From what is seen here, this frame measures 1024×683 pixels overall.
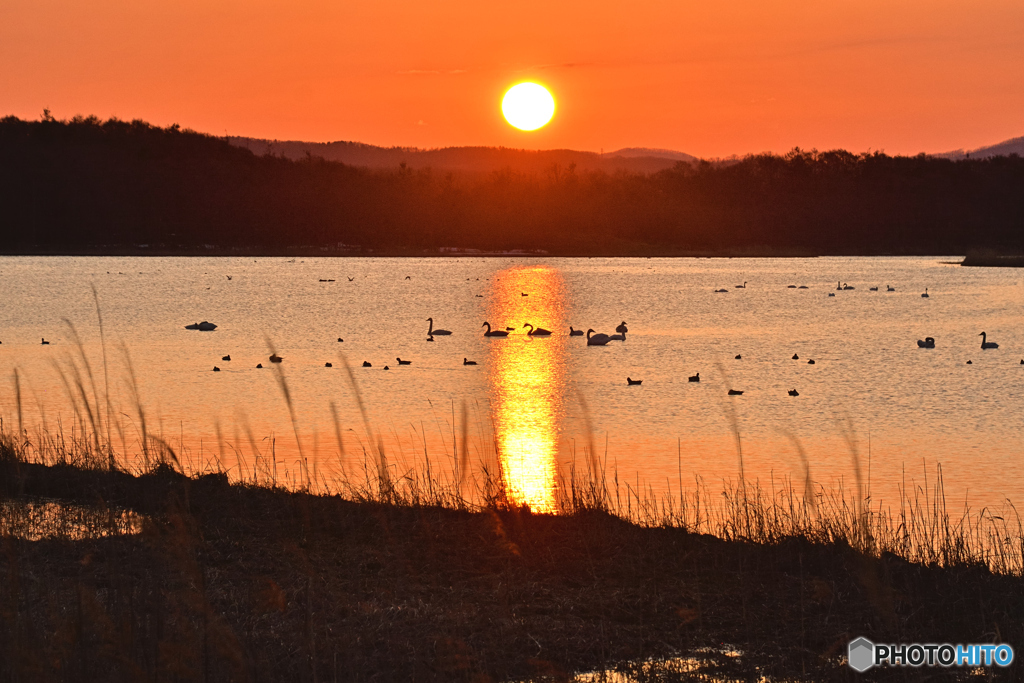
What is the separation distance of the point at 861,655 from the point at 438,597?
3088mm

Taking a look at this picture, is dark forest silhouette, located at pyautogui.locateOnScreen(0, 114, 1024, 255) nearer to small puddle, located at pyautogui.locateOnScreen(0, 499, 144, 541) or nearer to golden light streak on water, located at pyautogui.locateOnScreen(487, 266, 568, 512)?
golden light streak on water, located at pyautogui.locateOnScreen(487, 266, 568, 512)

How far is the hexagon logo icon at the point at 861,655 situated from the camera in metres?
6.65

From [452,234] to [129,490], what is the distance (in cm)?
14406

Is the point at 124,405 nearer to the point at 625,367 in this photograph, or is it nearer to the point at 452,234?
the point at 625,367

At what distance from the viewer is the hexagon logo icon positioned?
21.8ft

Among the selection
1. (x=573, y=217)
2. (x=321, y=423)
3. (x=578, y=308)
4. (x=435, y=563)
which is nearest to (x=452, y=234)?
(x=573, y=217)

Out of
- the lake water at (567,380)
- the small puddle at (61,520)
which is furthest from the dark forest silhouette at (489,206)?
the small puddle at (61,520)

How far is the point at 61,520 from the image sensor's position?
966 centimetres

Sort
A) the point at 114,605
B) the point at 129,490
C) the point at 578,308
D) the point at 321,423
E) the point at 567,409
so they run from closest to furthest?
1. the point at 114,605
2. the point at 129,490
3. the point at 321,423
4. the point at 567,409
5. the point at 578,308

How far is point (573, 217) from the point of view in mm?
160250

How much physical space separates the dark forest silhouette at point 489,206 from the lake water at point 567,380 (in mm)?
77298

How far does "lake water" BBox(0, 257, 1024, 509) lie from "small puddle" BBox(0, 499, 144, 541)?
1211mm

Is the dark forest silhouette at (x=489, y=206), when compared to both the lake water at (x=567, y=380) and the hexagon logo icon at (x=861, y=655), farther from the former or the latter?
the hexagon logo icon at (x=861, y=655)

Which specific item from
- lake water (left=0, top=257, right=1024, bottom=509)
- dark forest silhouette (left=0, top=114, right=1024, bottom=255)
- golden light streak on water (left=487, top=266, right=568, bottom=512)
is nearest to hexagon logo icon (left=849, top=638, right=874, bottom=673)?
lake water (left=0, top=257, right=1024, bottom=509)
